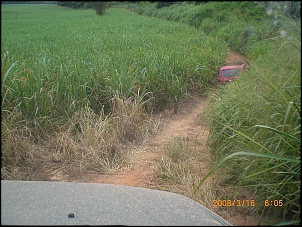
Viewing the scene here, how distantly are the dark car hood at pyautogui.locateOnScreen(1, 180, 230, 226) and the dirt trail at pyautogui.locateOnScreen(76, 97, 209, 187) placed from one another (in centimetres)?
81

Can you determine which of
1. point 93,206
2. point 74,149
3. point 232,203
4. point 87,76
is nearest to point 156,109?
point 87,76

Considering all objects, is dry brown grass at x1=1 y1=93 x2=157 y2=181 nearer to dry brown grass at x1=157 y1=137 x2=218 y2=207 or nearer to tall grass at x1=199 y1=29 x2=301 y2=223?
dry brown grass at x1=157 y1=137 x2=218 y2=207

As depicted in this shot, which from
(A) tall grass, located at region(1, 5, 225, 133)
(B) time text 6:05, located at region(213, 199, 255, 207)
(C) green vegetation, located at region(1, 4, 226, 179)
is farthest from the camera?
(A) tall grass, located at region(1, 5, 225, 133)

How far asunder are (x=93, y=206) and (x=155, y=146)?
2.49m

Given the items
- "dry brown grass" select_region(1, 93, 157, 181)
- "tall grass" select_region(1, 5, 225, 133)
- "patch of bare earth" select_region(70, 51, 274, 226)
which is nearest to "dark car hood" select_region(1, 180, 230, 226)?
"patch of bare earth" select_region(70, 51, 274, 226)

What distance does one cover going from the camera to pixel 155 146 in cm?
532

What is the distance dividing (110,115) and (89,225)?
324 cm

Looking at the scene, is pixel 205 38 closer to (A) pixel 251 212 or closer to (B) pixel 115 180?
(B) pixel 115 180

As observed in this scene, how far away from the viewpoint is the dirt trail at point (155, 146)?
4172 millimetres

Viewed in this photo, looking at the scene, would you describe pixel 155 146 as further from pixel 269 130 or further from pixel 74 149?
pixel 269 130

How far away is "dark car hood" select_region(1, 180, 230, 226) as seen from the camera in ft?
8.67

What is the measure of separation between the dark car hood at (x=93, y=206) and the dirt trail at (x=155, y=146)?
812 millimetres

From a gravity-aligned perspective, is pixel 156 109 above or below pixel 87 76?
below

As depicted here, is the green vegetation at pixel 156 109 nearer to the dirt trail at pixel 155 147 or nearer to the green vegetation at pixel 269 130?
the green vegetation at pixel 269 130
